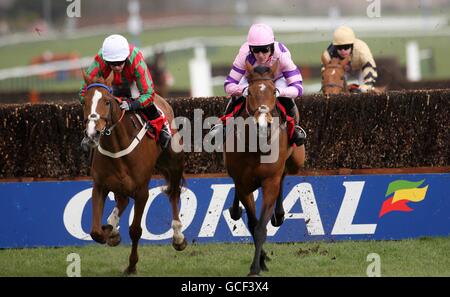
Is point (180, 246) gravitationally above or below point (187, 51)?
above

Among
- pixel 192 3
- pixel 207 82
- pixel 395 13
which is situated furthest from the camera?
pixel 192 3

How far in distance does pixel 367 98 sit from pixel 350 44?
173cm

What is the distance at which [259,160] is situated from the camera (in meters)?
8.25

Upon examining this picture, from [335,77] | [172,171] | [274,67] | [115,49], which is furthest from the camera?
[335,77]

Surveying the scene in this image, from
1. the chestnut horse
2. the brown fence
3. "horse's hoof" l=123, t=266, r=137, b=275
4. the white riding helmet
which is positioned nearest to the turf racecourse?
"horse's hoof" l=123, t=266, r=137, b=275

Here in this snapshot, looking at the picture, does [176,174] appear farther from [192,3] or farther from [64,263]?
[192,3]

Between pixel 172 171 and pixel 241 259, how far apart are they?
1114 millimetres

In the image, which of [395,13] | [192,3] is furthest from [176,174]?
[192,3]

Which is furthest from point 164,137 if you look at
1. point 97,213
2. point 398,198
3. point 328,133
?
point 398,198

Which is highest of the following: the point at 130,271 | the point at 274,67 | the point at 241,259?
the point at 274,67

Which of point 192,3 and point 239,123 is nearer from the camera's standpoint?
point 239,123

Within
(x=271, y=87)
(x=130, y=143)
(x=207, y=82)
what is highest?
(x=271, y=87)

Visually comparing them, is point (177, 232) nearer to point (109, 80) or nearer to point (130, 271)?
point (130, 271)

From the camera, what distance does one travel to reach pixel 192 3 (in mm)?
54406
